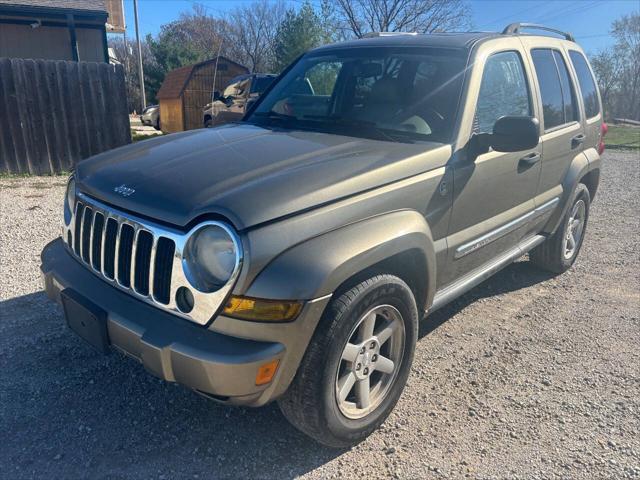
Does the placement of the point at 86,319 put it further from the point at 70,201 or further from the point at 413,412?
the point at 413,412

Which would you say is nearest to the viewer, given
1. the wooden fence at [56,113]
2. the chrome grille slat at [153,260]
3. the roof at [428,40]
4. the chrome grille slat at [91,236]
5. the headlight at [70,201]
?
the chrome grille slat at [153,260]

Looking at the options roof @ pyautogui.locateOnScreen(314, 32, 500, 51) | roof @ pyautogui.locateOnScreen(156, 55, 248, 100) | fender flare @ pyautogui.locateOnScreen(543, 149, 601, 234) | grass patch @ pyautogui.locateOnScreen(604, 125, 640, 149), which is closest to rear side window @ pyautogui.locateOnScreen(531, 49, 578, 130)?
fender flare @ pyautogui.locateOnScreen(543, 149, 601, 234)

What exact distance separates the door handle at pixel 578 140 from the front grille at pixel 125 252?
12.2 feet

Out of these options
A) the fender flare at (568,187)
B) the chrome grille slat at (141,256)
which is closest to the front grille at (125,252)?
the chrome grille slat at (141,256)

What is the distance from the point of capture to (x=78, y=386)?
302cm

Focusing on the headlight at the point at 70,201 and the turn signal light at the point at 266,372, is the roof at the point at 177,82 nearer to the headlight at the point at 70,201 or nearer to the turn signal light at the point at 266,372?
the headlight at the point at 70,201

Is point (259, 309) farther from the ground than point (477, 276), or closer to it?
farther from the ground

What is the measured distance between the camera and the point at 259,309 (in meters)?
2.08

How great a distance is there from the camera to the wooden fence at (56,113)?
8.86 m

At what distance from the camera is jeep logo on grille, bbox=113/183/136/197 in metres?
2.46

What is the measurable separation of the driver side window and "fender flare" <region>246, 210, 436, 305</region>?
1098 mm

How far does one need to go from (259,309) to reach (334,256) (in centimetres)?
38

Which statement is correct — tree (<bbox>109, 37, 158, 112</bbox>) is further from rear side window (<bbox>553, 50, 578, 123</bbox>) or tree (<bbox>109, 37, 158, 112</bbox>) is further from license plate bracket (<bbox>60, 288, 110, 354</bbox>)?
license plate bracket (<bbox>60, 288, 110, 354</bbox>)

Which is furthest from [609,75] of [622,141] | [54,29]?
[54,29]
